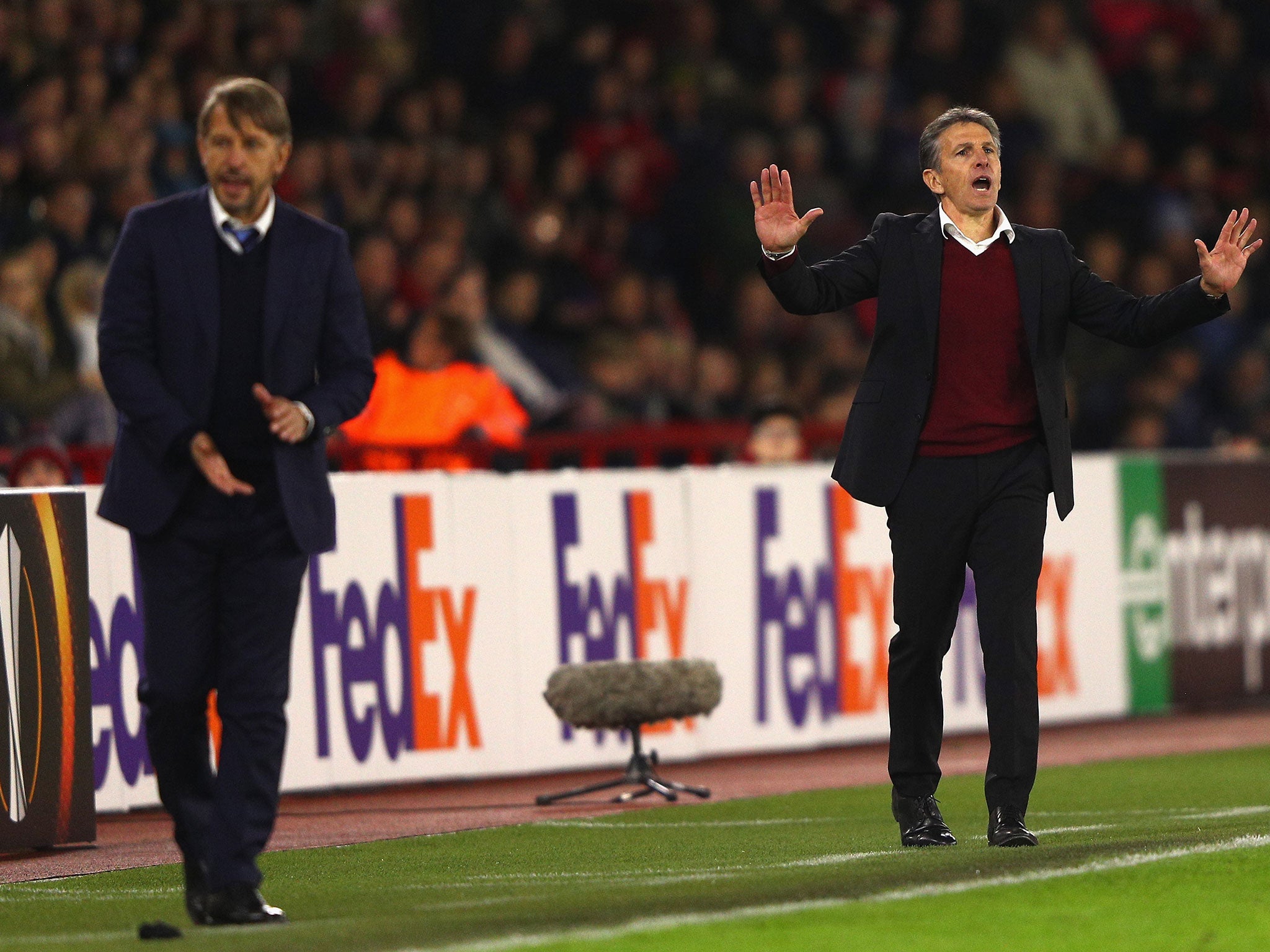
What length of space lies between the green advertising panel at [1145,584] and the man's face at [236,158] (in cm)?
872

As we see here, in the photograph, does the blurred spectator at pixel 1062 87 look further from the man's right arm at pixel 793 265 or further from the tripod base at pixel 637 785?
the man's right arm at pixel 793 265

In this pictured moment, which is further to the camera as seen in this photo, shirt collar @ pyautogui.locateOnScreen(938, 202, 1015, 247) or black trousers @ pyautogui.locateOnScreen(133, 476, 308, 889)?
shirt collar @ pyautogui.locateOnScreen(938, 202, 1015, 247)

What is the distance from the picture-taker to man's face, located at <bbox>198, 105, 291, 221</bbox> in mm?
5820

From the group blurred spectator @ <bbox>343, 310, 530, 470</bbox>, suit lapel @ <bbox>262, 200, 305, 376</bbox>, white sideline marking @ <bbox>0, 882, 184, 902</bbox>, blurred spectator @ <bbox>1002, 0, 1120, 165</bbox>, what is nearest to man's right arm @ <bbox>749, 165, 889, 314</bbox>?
suit lapel @ <bbox>262, 200, 305, 376</bbox>

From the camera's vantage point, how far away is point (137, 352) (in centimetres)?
582

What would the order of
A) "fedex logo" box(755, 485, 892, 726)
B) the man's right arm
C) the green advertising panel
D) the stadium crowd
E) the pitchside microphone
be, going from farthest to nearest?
the green advertising panel < the stadium crowd < "fedex logo" box(755, 485, 892, 726) < the pitchside microphone < the man's right arm

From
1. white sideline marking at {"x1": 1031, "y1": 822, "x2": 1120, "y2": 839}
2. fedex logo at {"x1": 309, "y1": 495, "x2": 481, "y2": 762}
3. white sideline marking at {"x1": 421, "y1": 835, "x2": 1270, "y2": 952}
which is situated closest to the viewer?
white sideline marking at {"x1": 421, "y1": 835, "x2": 1270, "y2": 952}

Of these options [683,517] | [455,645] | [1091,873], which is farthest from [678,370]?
[1091,873]

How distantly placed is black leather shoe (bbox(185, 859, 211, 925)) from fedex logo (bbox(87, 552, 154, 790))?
3.85 meters

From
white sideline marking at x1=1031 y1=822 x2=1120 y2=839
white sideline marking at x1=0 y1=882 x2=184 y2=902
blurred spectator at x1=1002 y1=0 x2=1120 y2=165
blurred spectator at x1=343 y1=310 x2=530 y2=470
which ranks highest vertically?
blurred spectator at x1=1002 y1=0 x2=1120 y2=165

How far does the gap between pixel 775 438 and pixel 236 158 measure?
6.92 meters

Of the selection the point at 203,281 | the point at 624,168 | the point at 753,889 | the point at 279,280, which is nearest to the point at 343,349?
the point at 279,280

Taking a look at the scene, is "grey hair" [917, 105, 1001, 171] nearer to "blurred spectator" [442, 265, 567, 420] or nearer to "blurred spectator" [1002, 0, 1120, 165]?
"blurred spectator" [442, 265, 567, 420]

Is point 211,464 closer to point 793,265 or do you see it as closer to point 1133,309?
point 793,265
